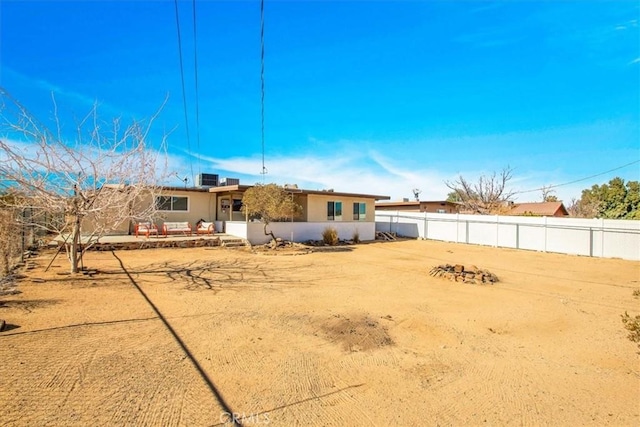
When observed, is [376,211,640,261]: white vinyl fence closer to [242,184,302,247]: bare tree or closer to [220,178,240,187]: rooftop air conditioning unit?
[242,184,302,247]: bare tree

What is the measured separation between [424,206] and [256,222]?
2048 cm

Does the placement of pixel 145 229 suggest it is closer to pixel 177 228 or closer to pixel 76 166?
pixel 177 228

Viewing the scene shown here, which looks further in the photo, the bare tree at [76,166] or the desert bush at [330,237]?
the desert bush at [330,237]

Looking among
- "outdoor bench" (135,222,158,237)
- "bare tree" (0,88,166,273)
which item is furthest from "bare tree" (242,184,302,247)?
"bare tree" (0,88,166,273)

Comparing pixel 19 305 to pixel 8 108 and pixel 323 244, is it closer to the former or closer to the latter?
pixel 8 108

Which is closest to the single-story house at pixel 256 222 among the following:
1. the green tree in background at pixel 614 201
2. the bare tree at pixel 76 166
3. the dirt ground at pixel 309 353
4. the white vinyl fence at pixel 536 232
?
the white vinyl fence at pixel 536 232

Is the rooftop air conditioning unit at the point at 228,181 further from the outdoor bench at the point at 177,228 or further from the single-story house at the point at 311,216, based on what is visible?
the outdoor bench at the point at 177,228

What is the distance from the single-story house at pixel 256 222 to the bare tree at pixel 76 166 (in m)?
7.63

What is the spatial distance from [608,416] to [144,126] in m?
10.5

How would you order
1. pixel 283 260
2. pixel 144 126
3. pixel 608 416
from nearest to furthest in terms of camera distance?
pixel 608 416
pixel 144 126
pixel 283 260

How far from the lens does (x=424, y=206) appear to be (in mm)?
32312

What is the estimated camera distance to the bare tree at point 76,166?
746 centimetres

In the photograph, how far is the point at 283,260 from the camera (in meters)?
13.1

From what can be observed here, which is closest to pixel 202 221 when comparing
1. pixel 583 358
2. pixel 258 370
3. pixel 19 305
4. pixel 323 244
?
pixel 323 244
